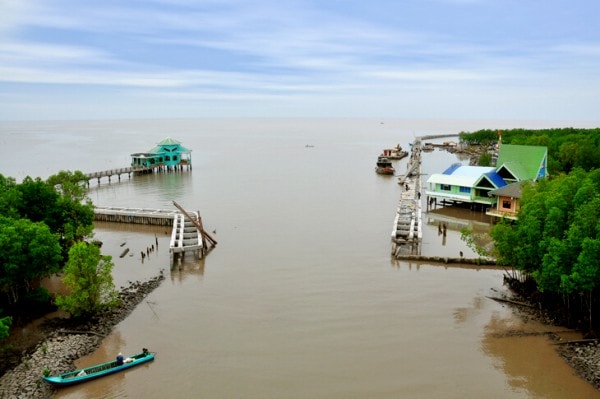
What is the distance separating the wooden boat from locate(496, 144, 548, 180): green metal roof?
3585 cm

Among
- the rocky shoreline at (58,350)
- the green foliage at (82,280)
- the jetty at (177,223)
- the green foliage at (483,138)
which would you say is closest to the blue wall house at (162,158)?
the jetty at (177,223)

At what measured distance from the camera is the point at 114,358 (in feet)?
64.0

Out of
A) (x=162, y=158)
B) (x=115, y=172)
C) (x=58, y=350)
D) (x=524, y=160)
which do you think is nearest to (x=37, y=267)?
(x=58, y=350)

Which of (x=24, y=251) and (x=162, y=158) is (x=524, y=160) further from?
(x=162, y=158)

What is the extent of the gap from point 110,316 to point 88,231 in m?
6.53

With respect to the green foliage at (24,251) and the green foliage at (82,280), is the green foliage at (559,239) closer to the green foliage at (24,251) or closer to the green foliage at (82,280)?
the green foliage at (82,280)

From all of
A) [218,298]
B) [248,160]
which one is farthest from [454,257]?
[248,160]

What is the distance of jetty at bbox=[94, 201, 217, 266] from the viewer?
3180 centimetres

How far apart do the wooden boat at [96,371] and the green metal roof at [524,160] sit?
3585cm

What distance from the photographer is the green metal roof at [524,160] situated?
43500mm

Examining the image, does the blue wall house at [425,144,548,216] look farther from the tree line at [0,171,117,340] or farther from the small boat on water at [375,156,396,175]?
the tree line at [0,171,117,340]

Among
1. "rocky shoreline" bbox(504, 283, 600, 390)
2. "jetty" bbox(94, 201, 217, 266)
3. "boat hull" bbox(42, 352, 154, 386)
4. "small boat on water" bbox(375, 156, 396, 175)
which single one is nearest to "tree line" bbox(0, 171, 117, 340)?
"boat hull" bbox(42, 352, 154, 386)

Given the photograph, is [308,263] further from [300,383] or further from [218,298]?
[300,383]

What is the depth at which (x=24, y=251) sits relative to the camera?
832 inches
